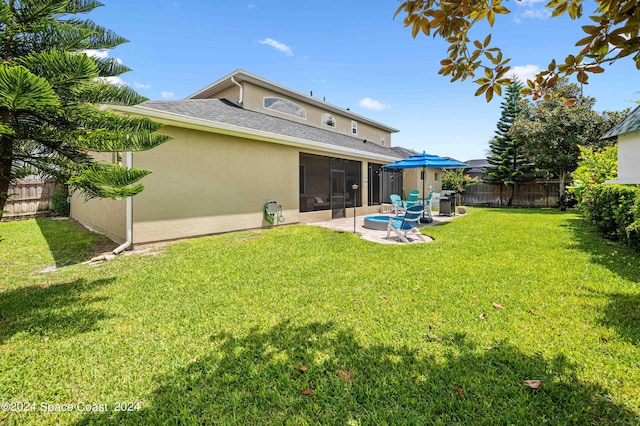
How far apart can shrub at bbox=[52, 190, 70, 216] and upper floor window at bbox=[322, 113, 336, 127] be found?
14344mm

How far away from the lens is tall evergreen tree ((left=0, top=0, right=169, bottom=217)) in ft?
9.93

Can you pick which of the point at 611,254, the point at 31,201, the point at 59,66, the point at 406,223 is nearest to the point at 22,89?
the point at 59,66

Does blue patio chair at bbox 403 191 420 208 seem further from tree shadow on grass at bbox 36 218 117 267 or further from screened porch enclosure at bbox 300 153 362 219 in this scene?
tree shadow on grass at bbox 36 218 117 267

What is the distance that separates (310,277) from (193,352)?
101 inches

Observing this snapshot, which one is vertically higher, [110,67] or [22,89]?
[110,67]

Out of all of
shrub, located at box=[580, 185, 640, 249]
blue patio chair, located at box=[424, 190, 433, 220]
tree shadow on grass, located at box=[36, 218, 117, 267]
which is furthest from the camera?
blue patio chair, located at box=[424, 190, 433, 220]

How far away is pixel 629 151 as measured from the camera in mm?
4188

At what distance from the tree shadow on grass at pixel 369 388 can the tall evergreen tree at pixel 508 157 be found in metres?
24.7

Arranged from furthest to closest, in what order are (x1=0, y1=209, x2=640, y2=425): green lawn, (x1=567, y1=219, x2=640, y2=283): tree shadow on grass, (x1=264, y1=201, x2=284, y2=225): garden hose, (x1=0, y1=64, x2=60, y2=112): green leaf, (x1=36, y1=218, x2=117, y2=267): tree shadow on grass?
(x1=264, y1=201, x2=284, y2=225): garden hose → (x1=36, y1=218, x2=117, y2=267): tree shadow on grass → (x1=567, y1=219, x2=640, y2=283): tree shadow on grass → (x1=0, y1=64, x2=60, y2=112): green leaf → (x1=0, y1=209, x2=640, y2=425): green lawn

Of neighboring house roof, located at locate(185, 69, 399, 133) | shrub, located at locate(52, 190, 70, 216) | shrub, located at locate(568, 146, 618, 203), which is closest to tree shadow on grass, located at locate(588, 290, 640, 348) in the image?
shrub, located at locate(568, 146, 618, 203)

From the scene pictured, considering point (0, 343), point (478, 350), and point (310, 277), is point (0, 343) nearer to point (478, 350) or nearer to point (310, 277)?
point (310, 277)

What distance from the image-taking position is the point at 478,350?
2.94 m

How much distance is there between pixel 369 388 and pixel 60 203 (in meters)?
18.0

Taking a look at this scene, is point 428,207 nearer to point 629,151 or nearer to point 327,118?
point 629,151
